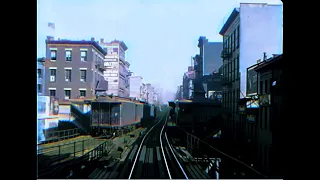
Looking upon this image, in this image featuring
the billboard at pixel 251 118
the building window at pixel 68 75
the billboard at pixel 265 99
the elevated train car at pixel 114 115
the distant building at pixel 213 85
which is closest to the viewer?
the billboard at pixel 265 99

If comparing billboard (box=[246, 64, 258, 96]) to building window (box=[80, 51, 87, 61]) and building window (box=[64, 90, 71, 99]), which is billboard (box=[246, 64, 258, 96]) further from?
building window (box=[64, 90, 71, 99])

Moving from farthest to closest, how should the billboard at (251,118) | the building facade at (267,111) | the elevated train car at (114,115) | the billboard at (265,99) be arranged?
the elevated train car at (114,115), the billboard at (251,118), the billboard at (265,99), the building facade at (267,111)

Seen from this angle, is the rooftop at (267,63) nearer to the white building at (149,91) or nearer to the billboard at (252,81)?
the billboard at (252,81)

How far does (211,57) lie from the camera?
17.8 ft

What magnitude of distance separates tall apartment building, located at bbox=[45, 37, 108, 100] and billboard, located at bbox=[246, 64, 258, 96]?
3144mm

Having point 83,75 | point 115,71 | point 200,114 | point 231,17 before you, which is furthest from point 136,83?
point 231,17

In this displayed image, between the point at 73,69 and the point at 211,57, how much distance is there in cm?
287

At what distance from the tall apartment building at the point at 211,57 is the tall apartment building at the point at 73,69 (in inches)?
80.5

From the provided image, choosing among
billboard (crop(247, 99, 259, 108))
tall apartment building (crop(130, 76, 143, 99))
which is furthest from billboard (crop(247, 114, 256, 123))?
tall apartment building (crop(130, 76, 143, 99))

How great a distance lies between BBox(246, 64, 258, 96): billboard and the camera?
5.40 meters

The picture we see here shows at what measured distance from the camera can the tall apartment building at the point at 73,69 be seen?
4629 millimetres

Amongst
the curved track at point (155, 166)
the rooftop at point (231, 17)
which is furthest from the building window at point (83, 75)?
the rooftop at point (231, 17)
